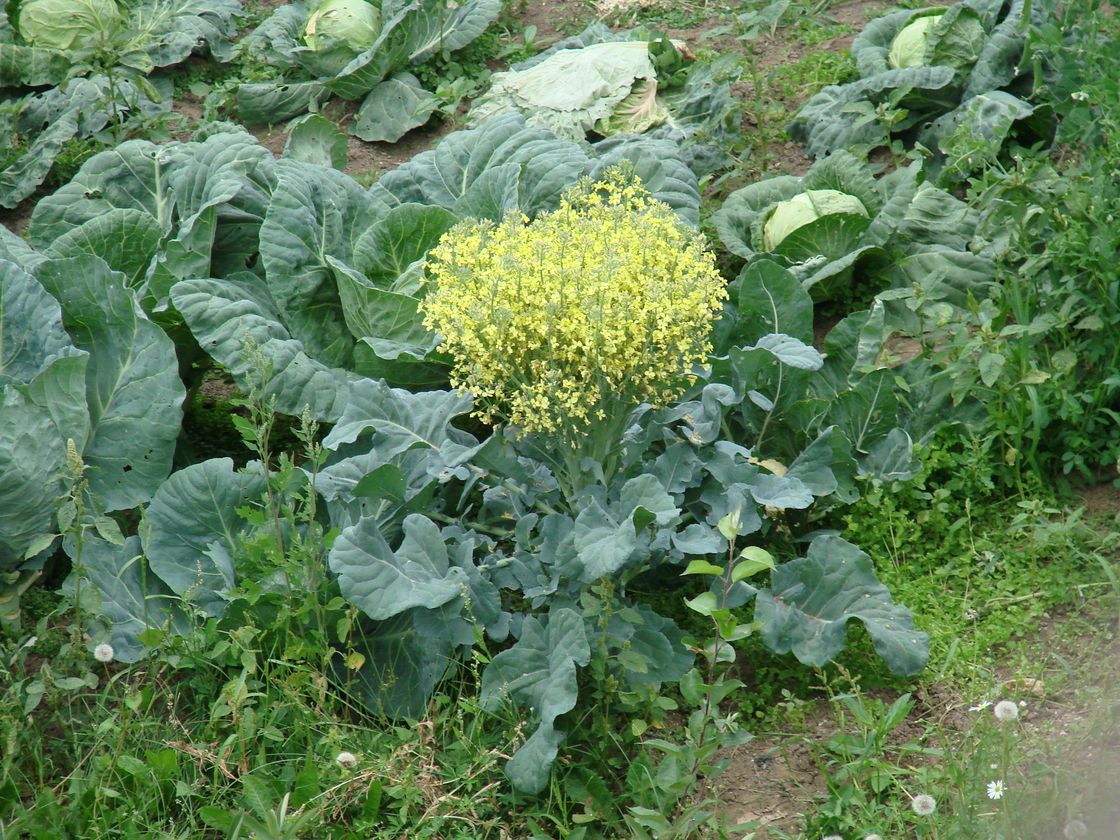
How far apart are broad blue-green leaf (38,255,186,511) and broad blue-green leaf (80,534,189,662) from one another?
19cm

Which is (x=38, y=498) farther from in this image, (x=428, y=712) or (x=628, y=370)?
(x=628, y=370)

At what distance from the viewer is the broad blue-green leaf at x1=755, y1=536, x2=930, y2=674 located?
324cm

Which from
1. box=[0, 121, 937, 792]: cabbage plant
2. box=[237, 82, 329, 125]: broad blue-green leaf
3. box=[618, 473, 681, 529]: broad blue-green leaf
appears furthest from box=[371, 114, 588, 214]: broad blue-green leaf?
box=[237, 82, 329, 125]: broad blue-green leaf

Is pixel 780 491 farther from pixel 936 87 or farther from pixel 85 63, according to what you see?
pixel 85 63

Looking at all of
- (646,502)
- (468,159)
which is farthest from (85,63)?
(646,502)

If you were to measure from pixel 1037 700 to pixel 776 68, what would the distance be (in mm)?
4097

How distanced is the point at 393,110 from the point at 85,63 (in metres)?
1.91

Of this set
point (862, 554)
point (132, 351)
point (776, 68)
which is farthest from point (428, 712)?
point (776, 68)

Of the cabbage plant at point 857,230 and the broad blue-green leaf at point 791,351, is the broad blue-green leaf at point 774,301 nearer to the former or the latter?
the broad blue-green leaf at point 791,351

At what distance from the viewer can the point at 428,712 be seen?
10.9 ft

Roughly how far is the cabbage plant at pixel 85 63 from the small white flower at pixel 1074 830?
217 inches

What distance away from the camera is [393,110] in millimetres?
6375

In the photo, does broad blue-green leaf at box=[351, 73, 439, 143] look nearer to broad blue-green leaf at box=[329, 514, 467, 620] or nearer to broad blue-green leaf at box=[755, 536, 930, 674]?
broad blue-green leaf at box=[329, 514, 467, 620]

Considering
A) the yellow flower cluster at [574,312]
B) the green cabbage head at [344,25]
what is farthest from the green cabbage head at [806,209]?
the green cabbage head at [344,25]
